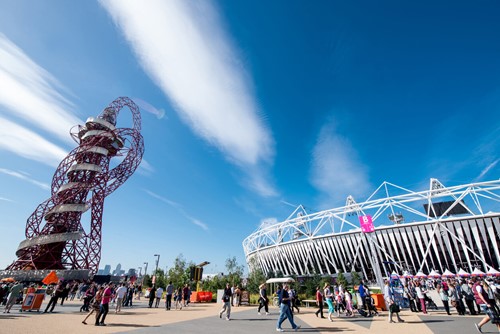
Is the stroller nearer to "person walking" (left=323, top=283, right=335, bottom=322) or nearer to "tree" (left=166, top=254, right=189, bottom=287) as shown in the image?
"person walking" (left=323, top=283, right=335, bottom=322)

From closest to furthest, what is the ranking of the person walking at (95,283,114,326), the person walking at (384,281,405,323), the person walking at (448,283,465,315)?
the person walking at (95,283,114,326), the person walking at (384,281,405,323), the person walking at (448,283,465,315)

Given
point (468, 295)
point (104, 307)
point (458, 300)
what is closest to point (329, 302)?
point (458, 300)

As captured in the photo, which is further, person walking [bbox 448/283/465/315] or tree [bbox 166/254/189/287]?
tree [bbox 166/254/189/287]

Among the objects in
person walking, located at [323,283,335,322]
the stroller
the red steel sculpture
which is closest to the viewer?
person walking, located at [323,283,335,322]

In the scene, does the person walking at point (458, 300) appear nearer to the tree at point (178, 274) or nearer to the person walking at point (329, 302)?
the person walking at point (329, 302)

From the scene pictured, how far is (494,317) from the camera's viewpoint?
7906mm

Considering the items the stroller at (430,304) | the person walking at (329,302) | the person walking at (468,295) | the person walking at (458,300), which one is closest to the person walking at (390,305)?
the person walking at (329,302)

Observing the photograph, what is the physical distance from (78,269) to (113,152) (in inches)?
880

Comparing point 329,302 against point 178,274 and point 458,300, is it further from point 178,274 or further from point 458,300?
point 178,274

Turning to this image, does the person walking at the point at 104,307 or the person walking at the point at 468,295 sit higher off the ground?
the person walking at the point at 468,295

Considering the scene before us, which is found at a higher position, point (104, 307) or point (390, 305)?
point (390, 305)

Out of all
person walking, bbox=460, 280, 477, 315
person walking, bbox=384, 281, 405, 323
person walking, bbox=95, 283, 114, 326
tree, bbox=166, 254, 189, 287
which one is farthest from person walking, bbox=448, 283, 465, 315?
tree, bbox=166, 254, 189, 287

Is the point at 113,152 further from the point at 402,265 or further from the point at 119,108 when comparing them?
the point at 402,265

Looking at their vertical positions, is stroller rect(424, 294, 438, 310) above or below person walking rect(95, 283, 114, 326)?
above
